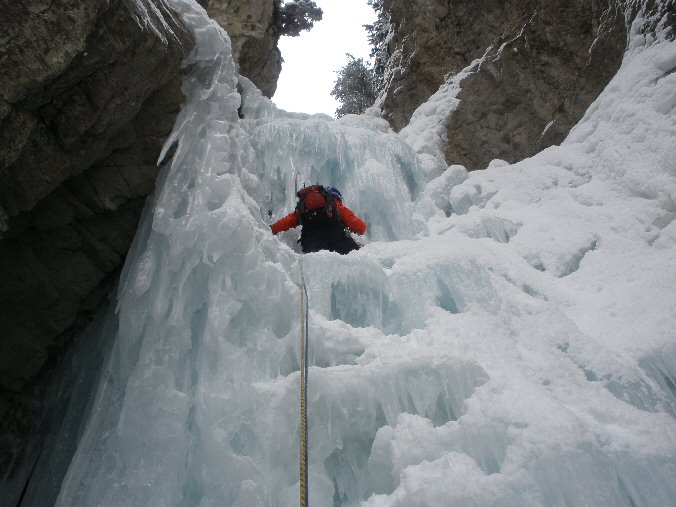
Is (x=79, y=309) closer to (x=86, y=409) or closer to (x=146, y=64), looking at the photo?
(x=86, y=409)

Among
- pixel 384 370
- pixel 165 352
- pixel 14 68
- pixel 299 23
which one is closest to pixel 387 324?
pixel 384 370

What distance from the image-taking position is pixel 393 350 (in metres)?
2.79

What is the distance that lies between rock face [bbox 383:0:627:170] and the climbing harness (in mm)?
6271

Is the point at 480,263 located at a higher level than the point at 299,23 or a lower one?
lower

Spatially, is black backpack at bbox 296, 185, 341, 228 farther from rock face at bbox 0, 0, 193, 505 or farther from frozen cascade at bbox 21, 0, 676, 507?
rock face at bbox 0, 0, 193, 505

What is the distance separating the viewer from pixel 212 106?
4430 millimetres

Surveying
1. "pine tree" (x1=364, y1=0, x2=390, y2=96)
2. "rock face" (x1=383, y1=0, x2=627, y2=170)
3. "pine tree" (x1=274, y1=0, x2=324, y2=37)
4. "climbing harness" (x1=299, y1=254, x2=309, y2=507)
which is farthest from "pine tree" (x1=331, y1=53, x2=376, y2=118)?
"climbing harness" (x1=299, y1=254, x2=309, y2=507)

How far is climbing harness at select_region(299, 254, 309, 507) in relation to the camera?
67.1 inches

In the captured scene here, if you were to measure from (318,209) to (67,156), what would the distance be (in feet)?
8.75

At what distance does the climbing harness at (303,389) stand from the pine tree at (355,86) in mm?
14958

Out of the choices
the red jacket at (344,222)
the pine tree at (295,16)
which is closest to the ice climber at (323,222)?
the red jacket at (344,222)

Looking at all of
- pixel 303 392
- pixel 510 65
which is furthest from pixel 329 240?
pixel 510 65

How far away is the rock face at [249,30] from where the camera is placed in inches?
423

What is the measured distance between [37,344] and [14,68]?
253 cm
